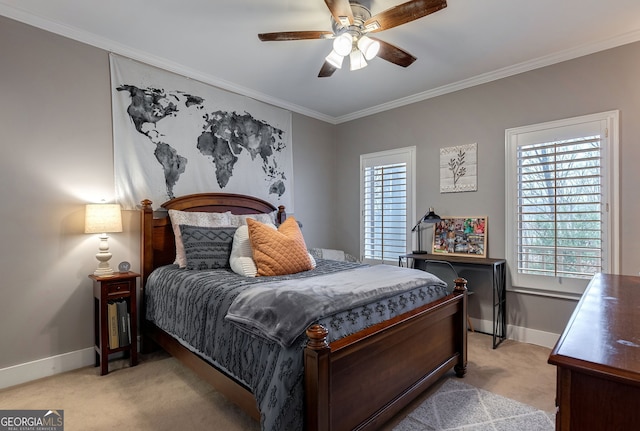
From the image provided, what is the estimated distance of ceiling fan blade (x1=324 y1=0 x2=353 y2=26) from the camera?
190cm

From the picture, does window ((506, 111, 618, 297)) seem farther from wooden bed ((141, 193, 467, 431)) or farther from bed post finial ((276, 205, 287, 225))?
bed post finial ((276, 205, 287, 225))

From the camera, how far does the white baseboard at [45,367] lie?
231cm

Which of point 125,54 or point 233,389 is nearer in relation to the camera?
point 233,389

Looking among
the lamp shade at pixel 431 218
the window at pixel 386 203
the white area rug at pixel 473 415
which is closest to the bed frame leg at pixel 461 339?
the white area rug at pixel 473 415

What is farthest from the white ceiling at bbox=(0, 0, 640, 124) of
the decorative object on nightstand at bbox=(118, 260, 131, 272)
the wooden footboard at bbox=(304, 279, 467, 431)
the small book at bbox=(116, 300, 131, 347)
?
the small book at bbox=(116, 300, 131, 347)

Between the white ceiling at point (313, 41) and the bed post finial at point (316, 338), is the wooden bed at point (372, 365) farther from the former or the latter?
the white ceiling at point (313, 41)

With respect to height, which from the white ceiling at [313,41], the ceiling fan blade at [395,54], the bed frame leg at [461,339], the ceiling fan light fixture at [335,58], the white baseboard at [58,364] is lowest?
the white baseboard at [58,364]

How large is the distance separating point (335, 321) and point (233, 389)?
735 mm

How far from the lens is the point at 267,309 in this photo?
1.60 m

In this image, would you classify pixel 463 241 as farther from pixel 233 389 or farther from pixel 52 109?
pixel 52 109

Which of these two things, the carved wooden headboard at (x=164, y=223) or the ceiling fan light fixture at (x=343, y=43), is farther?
the carved wooden headboard at (x=164, y=223)

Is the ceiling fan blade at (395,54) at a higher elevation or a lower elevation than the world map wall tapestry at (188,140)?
higher

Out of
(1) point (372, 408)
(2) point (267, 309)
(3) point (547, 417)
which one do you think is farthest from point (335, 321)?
(3) point (547, 417)

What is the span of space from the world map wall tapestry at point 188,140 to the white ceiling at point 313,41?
0.20 m
